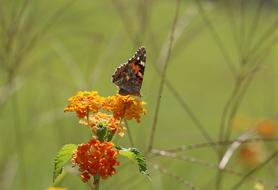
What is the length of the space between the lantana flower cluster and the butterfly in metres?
0.02

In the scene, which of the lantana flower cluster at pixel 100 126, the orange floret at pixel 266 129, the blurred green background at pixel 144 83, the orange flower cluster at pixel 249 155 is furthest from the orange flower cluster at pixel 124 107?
the orange flower cluster at pixel 249 155

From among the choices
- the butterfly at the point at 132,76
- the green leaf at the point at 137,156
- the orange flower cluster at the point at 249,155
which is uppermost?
the butterfly at the point at 132,76

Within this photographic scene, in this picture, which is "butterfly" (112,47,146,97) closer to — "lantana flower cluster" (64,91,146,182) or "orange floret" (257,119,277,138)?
"lantana flower cluster" (64,91,146,182)

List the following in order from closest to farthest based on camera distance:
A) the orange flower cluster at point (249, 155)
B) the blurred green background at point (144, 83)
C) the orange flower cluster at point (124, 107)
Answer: the orange flower cluster at point (124, 107), the blurred green background at point (144, 83), the orange flower cluster at point (249, 155)

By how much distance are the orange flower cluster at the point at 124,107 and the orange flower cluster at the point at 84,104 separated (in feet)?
0.05

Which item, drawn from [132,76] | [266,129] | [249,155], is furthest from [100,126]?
[249,155]

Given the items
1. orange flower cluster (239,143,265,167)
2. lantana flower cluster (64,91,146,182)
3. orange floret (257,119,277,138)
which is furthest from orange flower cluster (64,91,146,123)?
orange flower cluster (239,143,265,167)

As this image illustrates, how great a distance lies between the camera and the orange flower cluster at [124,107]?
1154 mm

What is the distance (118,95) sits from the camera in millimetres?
1191

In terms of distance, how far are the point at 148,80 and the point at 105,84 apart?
57cm

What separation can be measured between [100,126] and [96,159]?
8cm

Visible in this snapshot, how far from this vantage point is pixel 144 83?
577cm

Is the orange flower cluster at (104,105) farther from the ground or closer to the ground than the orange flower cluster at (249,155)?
farther from the ground

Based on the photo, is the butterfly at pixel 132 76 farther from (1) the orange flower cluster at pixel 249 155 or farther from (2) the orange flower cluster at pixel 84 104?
(1) the orange flower cluster at pixel 249 155
